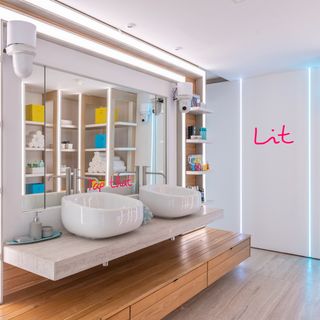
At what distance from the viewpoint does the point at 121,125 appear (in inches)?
103

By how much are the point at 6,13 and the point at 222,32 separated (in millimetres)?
1623

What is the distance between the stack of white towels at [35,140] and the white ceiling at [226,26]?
2.99ft

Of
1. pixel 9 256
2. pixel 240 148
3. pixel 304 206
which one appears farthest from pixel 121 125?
pixel 304 206

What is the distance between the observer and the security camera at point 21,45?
1.69 meters

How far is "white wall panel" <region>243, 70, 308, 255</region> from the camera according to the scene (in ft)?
11.9

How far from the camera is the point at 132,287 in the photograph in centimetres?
197

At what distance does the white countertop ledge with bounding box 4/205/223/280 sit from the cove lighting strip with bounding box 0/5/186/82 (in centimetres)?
136

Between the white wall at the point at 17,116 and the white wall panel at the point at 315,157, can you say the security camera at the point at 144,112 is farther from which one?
the white wall panel at the point at 315,157

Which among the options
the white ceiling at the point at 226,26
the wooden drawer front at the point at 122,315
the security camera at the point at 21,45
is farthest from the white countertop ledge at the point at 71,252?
the white ceiling at the point at 226,26

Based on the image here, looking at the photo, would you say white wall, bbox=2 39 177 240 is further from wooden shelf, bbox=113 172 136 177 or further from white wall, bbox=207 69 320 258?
white wall, bbox=207 69 320 258

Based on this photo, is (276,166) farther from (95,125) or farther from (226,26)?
(95,125)

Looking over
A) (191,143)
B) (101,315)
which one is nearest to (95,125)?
(101,315)

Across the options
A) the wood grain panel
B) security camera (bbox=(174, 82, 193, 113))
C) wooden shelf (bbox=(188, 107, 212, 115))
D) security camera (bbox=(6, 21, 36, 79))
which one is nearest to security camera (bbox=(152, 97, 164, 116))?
security camera (bbox=(174, 82, 193, 113))

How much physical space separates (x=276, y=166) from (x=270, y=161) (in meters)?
0.10
